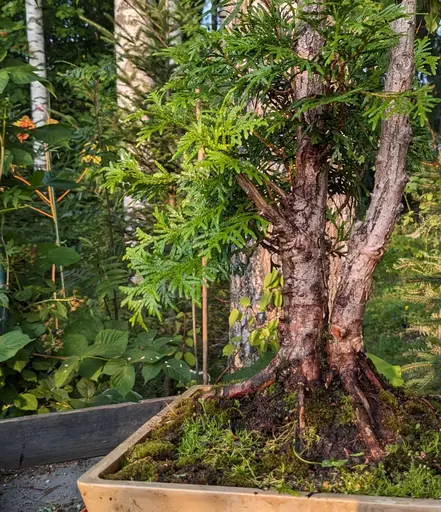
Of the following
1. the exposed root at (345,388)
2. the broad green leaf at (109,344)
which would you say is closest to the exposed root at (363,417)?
the exposed root at (345,388)

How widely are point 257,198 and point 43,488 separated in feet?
2.82

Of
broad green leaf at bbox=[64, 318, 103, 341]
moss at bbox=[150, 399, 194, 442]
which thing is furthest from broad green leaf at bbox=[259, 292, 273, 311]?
moss at bbox=[150, 399, 194, 442]

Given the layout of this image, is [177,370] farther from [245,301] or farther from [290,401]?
[290,401]

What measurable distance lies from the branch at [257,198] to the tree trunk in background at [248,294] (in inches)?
46.3

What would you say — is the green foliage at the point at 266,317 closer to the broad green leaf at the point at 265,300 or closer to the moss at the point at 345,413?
the broad green leaf at the point at 265,300

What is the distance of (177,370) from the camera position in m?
1.80

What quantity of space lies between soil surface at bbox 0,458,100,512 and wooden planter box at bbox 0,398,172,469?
25 millimetres

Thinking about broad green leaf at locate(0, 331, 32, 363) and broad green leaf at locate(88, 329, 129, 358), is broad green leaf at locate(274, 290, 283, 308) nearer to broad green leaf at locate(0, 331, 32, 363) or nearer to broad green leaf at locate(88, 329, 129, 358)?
broad green leaf at locate(88, 329, 129, 358)

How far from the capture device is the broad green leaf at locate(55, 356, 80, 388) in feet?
5.87

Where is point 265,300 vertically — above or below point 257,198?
below

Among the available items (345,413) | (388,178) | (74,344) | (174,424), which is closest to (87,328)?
(74,344)

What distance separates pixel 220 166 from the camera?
0.99 metres

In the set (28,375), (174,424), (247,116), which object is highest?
(247,116)

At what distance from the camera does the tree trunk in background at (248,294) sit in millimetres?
2336
